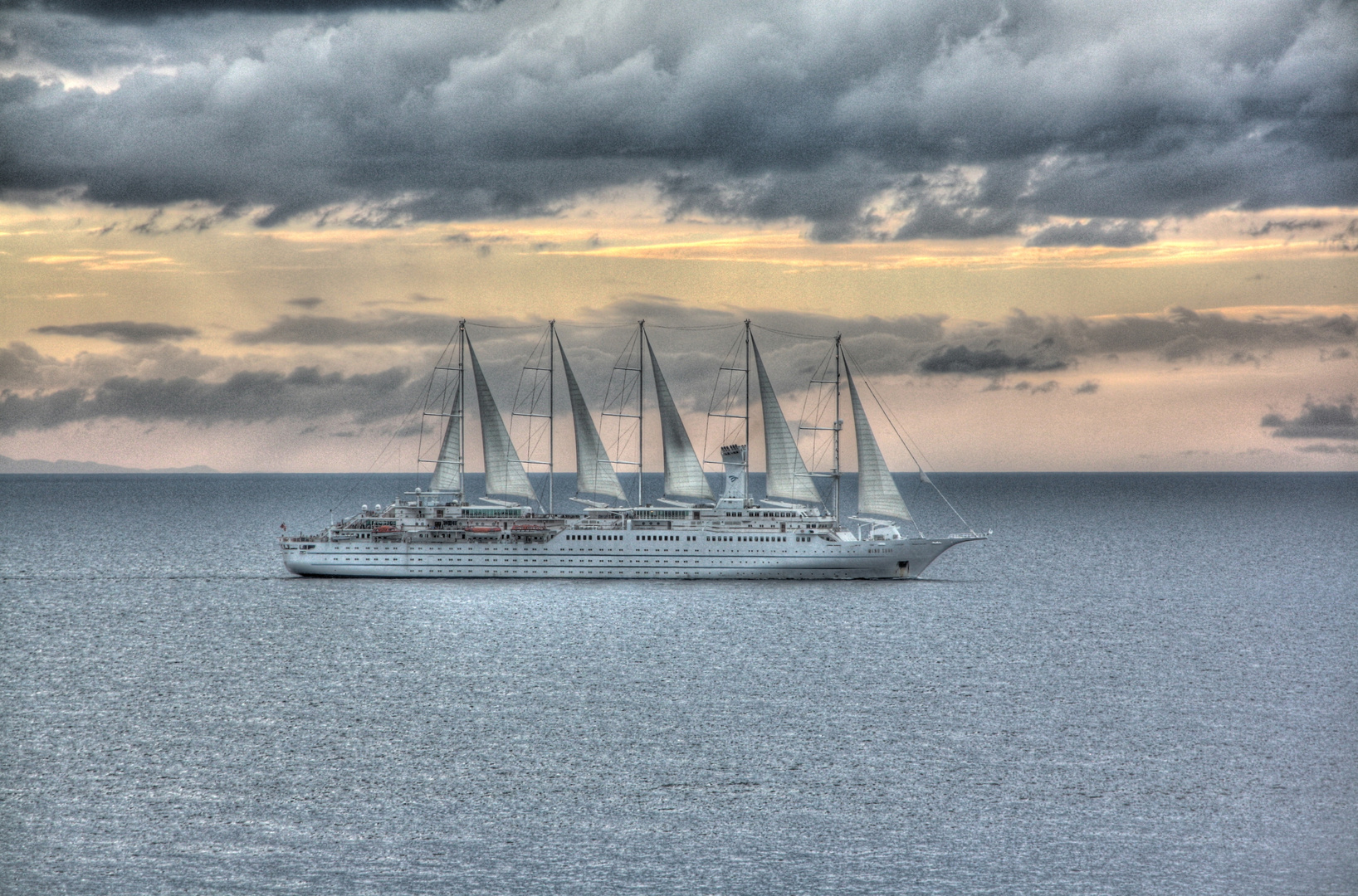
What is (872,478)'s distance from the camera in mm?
92438

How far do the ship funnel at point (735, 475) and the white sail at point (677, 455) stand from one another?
2.08 meters

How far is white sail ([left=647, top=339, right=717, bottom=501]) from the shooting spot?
9400cm

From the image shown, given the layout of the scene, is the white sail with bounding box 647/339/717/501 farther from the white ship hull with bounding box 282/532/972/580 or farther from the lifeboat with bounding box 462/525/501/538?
the lifeboat with bounding box 462/525/501/538

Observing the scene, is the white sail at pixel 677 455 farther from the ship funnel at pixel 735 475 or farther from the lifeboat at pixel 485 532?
the lifeboat at pixel 485 532

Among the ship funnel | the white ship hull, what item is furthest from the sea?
the ship funnel

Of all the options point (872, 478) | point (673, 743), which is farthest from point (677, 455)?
point (673, 743)

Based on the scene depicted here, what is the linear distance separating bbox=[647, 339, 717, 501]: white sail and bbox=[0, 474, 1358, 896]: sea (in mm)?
8254

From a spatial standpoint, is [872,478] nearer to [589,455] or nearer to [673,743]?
[589,455]

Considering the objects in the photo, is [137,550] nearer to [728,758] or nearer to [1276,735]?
[728,758]

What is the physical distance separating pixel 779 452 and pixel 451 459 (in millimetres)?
23991

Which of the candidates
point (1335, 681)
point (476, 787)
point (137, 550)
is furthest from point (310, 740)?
point (137, 550)

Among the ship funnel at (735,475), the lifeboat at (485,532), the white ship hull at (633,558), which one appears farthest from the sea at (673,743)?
the ship funnel at (735,475)

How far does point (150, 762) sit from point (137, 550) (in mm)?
96757

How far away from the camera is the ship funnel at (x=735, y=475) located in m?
92.1
